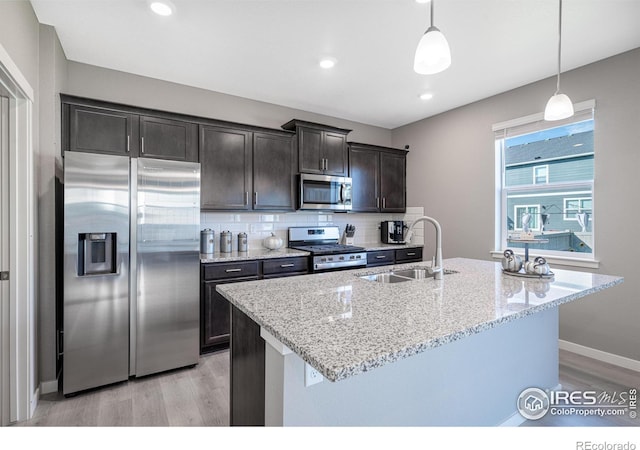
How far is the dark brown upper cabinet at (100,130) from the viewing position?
104 inches

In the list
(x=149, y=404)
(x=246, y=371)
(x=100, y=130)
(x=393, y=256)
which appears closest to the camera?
(x=246, y=371)

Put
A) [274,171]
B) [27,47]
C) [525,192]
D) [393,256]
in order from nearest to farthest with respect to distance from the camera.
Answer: [27,47]
[525,192]
[274,171]
[393,256]

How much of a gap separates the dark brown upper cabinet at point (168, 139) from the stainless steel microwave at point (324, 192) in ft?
4.15

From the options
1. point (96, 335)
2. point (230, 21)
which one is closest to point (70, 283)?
point (96, 335)

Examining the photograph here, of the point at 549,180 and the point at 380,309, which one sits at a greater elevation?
the point at 549,180

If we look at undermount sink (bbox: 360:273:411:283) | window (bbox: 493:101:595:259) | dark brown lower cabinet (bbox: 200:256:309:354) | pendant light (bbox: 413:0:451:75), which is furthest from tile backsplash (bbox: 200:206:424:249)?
pendant light (bbox: 413:0:451:75)

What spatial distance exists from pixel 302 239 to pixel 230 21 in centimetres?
249

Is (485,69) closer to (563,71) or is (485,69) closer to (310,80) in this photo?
(563,71)

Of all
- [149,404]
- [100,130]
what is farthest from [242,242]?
[149,404]

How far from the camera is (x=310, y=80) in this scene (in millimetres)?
3359

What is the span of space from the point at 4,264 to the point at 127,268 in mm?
693

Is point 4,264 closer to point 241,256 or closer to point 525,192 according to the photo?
point 241,256

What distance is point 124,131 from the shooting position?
2861 millimetres

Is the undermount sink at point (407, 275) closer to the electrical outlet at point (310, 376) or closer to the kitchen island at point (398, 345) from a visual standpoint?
the kitchen island at point (398, 345)
